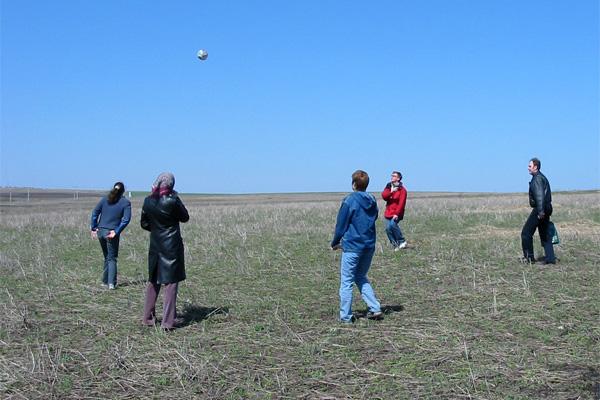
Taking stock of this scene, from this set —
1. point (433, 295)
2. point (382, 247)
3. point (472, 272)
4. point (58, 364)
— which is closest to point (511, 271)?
point (472, 272)

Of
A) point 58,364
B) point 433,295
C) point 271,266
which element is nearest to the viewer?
point 58,364

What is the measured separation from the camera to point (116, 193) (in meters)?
10.8

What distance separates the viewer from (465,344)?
6477mm

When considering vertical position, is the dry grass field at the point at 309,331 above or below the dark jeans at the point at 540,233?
below

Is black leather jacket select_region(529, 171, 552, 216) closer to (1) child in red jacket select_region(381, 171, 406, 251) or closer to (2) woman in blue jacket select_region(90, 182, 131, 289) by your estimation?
(1) child in red jacket select_region(381, 171, 406, 251)

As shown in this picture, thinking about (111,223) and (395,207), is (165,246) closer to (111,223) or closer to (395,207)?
(111,223)

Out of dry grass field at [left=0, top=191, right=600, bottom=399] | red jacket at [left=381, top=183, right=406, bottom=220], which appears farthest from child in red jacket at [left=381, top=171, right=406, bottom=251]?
dry grass field at [left=0, top=191, right=600, bottom=399]

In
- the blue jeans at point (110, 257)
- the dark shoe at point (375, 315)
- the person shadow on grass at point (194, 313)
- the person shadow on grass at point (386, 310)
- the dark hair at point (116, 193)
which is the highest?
the dark hair at point (116, 193)

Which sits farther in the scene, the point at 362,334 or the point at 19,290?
the point at 19,290

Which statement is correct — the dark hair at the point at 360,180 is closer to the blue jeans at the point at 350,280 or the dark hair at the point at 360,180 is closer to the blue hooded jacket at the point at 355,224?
the blue hooded jacket at the point at 355,224

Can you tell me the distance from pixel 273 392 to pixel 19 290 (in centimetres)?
668

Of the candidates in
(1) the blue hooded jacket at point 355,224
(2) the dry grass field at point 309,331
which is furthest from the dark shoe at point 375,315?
(1) the blue hooded jacket at point 355,224

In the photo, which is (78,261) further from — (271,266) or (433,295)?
(433,295)

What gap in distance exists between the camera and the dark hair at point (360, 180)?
8.05 meters
